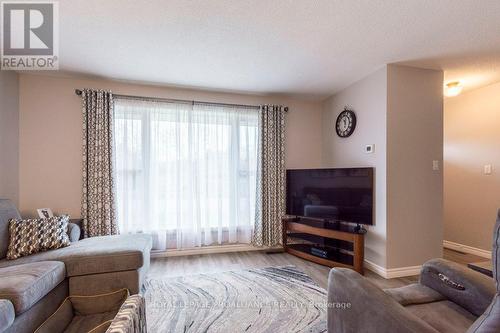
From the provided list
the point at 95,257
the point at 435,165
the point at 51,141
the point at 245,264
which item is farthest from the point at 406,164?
the point at 51,141

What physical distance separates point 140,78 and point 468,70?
397 cm

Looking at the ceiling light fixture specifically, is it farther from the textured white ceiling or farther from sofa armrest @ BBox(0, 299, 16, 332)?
sofa armrest @ BBox(0, 299, 16, 332)

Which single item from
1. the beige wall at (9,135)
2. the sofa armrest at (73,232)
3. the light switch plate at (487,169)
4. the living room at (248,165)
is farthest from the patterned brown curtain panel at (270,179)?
the beige wall at (9,135)

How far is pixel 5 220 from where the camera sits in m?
2.08

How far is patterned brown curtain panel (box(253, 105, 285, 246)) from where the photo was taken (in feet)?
11.1

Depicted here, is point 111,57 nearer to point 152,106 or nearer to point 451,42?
point 152,106

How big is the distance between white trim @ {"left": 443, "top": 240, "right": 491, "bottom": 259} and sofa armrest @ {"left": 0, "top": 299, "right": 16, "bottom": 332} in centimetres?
491

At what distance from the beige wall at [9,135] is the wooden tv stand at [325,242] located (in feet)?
11.0

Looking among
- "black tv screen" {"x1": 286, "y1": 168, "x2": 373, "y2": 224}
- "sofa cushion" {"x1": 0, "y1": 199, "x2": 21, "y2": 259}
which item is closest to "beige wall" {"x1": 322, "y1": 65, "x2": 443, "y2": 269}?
"black tv screen" {"x1": 286, "y1": 168, "x2": 373, "y2": 224}

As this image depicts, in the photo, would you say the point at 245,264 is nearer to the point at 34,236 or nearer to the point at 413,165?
the point at 34,236

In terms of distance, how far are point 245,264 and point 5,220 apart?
8.09 feet

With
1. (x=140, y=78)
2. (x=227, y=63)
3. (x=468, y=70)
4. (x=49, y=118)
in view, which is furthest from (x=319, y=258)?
(x=49, y=118)

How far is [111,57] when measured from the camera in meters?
2.35

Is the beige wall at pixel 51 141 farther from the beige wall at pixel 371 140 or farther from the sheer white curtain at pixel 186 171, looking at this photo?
the beige wall at pixel 371 140
